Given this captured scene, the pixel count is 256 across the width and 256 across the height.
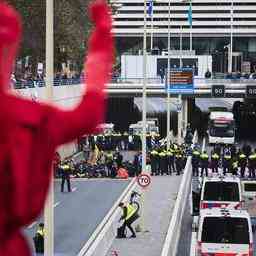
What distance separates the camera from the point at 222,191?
1006 inches

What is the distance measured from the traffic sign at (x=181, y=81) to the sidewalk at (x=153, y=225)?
16169mm

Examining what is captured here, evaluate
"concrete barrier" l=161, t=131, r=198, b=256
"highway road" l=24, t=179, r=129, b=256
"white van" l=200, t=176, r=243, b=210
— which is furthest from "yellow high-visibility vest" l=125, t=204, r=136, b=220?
"white van" l=200, t=176, r=243, b=210

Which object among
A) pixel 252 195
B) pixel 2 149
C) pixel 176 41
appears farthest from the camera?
pixel 176 41

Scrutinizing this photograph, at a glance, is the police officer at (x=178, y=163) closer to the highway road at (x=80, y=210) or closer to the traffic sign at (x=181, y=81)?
the highway road at (x=80, y=210)

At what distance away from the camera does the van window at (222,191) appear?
1001 inches

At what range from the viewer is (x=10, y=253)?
238 centimetres

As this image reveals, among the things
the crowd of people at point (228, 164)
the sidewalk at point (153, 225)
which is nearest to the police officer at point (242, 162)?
the crowd of people at point (228, 164)

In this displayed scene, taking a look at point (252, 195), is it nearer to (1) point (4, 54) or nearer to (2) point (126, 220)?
(2) point (126, 220)

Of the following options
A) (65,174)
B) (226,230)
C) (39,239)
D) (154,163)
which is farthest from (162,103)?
(226,230)

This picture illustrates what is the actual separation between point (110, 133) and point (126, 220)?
121 ft

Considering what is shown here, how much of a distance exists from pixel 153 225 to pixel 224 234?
649cm

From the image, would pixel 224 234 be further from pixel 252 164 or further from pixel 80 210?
pixel 252 164

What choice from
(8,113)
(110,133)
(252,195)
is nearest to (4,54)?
(8,113)

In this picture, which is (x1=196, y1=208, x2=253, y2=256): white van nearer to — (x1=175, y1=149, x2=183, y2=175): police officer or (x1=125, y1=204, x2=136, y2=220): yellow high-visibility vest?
(x1=125, y1=204, x2=136, y2=220): yellow high-visibility vest
